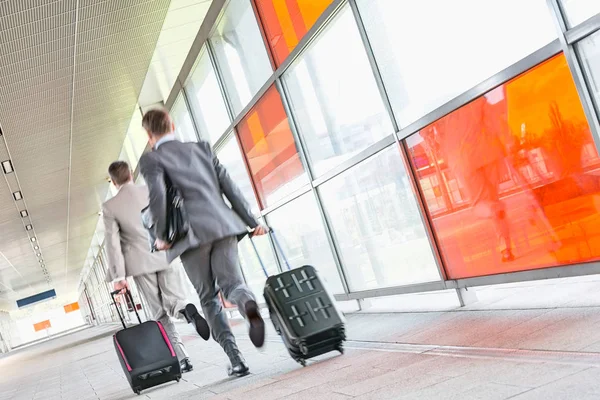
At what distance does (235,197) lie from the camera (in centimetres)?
417

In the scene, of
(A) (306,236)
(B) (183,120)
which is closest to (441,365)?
(A) (306,236)

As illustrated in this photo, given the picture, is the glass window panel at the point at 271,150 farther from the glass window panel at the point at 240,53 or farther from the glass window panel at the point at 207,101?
the glass window panel at the point at 207,101

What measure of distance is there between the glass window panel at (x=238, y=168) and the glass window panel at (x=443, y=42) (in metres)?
4.28

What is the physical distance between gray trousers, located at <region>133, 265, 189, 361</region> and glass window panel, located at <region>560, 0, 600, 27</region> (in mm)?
3189

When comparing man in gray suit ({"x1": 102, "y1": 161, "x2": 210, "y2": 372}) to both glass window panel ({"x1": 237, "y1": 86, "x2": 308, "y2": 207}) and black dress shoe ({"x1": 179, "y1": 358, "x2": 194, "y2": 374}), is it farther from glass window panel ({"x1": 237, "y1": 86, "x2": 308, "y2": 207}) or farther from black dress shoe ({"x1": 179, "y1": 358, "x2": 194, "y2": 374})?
glass window panel ({"x1": 237, "y1": 86, "x2": 308, "y2": 207})

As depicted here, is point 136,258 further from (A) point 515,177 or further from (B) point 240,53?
(B) point 240,53

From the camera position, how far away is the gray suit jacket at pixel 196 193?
395 centimetres

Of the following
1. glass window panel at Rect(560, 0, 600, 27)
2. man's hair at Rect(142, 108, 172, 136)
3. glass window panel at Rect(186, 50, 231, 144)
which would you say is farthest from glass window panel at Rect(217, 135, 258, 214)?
glass window panel at Rect(560, 0, 600, 27)

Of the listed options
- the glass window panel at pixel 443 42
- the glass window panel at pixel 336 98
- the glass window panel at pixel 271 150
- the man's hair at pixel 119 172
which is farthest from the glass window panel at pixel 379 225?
the man's hair at pixel 119 172

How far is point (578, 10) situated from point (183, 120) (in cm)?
925

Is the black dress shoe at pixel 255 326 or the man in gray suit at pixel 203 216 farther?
the man in gray suit at pixel 203 216

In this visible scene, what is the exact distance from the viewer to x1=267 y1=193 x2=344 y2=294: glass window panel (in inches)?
280

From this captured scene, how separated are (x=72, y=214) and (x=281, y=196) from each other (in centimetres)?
1488

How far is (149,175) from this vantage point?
398 cm
